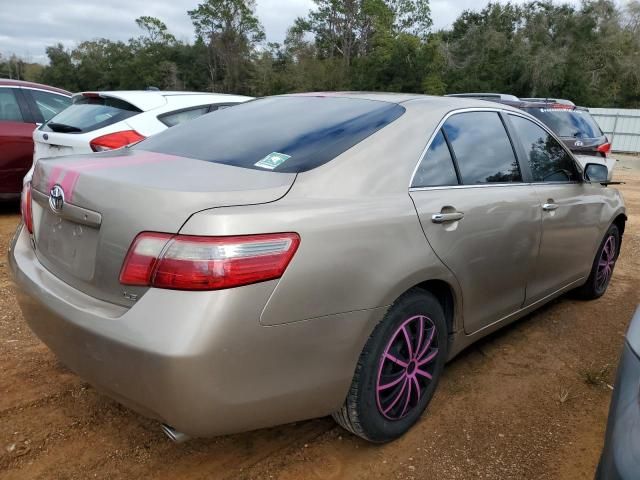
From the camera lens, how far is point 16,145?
6.25 m

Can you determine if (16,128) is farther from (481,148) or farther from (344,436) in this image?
(344,436)

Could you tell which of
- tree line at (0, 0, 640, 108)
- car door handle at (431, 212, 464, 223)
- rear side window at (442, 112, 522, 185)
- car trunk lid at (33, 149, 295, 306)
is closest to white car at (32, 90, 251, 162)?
car trunk lid at (33, 149, 295, 306)

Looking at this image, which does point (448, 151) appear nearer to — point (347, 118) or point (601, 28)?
point (347, 118)

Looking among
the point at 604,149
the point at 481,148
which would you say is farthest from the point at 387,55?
the point at 481,148

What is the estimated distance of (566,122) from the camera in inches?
337

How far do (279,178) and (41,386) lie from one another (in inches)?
70.8

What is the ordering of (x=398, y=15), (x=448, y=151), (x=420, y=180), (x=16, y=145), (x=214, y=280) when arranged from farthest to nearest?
(x=398, y=15) < (x=16, y=145) < (x=448, y=151) < (x=420, y=180) < (x=214, y=280)

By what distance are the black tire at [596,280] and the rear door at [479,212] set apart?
139cm

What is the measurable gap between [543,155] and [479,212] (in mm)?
1127

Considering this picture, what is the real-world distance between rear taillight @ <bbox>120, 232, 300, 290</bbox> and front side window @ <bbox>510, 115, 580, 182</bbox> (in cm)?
212

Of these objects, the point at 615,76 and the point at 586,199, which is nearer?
the point at 586,199

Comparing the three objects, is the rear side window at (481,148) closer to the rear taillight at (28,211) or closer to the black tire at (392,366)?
the black tire at (392,366)

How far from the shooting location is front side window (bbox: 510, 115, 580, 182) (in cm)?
331

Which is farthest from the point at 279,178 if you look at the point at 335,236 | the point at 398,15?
the point at 398,15
